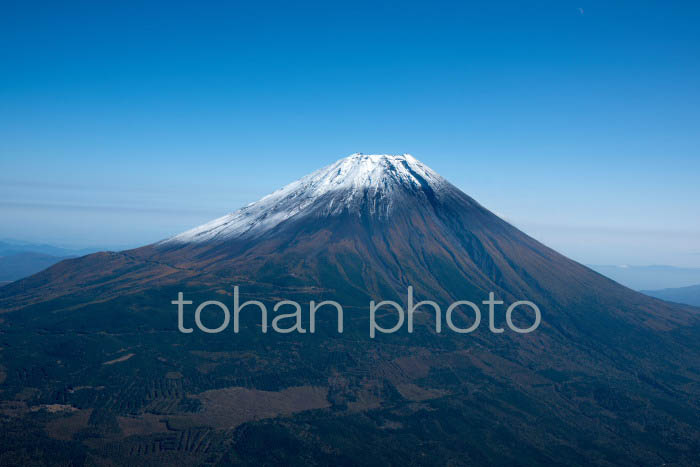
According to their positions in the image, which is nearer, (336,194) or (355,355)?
(355,355)

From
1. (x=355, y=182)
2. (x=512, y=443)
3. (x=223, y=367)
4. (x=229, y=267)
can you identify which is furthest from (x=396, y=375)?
Answer: (x=355, y=182)

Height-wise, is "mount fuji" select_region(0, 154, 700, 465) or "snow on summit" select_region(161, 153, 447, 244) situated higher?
"snow on summit" select_region(161, 153, 447, 244)

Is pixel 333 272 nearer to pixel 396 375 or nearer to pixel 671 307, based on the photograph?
pixel 396 375

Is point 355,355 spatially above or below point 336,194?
below

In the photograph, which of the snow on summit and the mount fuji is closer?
the mount fuji
